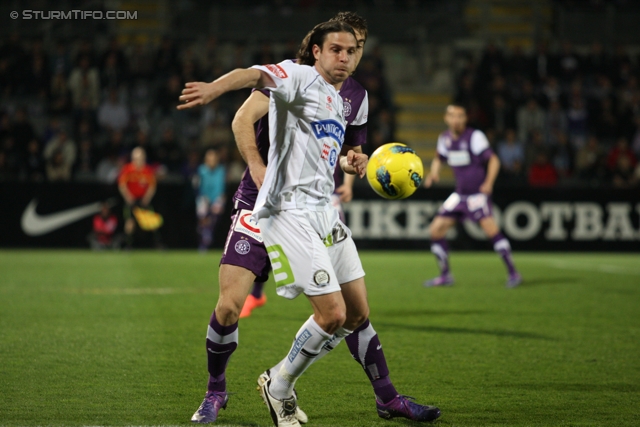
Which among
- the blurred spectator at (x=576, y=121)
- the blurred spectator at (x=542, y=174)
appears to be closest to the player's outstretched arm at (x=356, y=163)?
the blurred spectator at (x=542, y=174)

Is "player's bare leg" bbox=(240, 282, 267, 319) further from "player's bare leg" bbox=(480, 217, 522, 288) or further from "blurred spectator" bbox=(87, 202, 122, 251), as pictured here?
"blurred spectator" bbox=(87, 202, 122, 251)

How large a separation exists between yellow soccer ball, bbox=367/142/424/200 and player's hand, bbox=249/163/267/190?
74 centimetres

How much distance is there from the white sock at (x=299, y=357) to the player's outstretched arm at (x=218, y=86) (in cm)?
129

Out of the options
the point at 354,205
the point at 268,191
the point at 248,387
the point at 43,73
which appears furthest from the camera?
the point at 43,73

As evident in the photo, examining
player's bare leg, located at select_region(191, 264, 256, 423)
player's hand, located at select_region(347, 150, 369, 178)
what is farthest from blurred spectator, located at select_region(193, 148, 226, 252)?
player's hand, located at select_region(347, 150, 369, 178)

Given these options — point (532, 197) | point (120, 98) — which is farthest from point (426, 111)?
point (120, 98)

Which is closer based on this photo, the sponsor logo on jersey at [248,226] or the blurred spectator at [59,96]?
the sponsor logo on jersey at [248,226]

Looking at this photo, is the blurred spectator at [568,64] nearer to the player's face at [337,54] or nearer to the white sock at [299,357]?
the player's face at [337,54]

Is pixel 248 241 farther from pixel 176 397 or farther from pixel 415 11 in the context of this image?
pixel 415 11

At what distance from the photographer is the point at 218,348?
4.88 m

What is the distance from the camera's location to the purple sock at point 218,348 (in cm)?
487

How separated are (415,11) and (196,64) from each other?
6.61 meters

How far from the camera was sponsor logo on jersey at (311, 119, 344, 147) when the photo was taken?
14.6 ft

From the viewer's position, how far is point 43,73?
66.1ft
